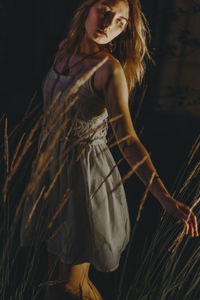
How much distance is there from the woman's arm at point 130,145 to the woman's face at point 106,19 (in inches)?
5.8

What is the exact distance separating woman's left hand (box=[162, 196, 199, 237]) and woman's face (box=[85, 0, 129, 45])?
0.58 metres

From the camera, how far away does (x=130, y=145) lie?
1.00 meters

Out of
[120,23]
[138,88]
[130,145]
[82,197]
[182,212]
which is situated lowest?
[138,88]

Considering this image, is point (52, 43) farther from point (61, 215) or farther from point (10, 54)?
point (61, 215)

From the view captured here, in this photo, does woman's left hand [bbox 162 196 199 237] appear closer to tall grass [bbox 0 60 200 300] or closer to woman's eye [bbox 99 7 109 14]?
tall grass [bbox 0 60 200 300]

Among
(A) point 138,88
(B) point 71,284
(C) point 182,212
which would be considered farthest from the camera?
(A) point 138,88

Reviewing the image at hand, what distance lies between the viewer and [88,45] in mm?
1234

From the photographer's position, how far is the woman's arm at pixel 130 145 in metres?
0.95

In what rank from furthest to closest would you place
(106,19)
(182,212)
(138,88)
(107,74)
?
(138,88) < (106,19) < (107,74) < (182,212)

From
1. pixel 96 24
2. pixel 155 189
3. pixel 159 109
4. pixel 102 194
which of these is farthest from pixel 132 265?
pixel 159 109

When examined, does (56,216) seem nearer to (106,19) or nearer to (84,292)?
(84,292)

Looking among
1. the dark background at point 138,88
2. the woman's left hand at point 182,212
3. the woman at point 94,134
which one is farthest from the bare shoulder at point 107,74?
the dark background at point 138,88

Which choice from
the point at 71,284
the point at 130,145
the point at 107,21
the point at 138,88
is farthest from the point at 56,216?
the point at 138,88

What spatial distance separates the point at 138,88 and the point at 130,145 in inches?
125
